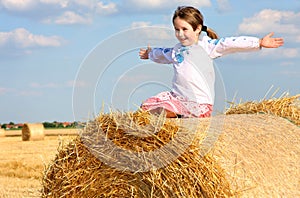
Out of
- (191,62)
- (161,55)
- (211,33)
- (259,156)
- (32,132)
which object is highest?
(211,33)

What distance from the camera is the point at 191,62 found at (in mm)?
4863

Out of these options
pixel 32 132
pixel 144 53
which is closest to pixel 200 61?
pixel 144 53

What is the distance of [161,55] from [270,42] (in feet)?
3.14

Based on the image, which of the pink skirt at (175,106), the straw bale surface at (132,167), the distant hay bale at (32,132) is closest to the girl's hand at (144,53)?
the pink skirt at (175,106)

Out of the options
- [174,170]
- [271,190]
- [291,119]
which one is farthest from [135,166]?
[291,119]

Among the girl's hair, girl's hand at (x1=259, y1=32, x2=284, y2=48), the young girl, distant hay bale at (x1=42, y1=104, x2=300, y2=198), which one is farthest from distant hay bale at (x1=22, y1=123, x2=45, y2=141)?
girl's hand at (x1=259, y1=32, x2=284, y2=48)

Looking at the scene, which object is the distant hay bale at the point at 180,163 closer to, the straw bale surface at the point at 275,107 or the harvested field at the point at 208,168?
the harvested field at the point at 208,168

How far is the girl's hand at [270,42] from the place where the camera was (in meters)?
4.91

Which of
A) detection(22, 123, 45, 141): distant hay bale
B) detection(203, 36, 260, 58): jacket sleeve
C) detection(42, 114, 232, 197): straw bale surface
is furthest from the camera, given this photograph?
detection(22, 123, 45, 141): distant hay bale

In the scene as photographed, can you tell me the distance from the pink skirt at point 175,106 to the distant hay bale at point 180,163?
16 centimetres

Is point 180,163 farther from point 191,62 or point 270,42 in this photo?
point 270,42

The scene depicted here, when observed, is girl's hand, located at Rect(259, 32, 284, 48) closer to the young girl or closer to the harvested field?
the young girl

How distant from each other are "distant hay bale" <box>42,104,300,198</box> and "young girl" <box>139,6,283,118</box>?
0.83 ft

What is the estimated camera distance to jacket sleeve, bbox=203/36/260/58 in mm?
4938
